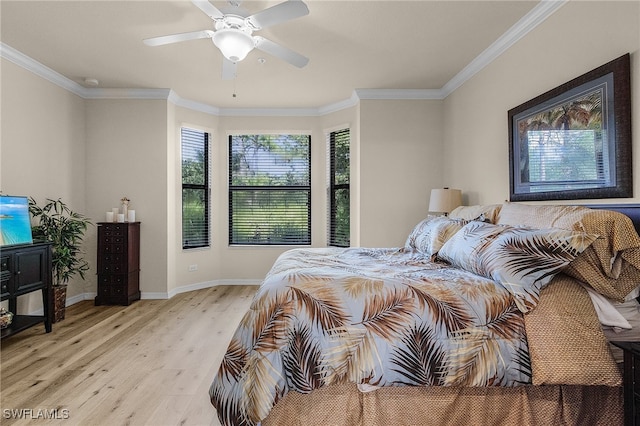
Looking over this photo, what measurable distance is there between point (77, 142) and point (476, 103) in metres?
4.71

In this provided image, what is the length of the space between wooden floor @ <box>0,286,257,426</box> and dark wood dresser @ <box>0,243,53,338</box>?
0.16 m

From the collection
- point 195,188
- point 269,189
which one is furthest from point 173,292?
point 269,189

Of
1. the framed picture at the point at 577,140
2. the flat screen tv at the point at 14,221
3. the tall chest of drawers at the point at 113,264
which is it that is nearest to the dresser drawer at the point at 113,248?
the tall chest of drawers at the point at 113,264

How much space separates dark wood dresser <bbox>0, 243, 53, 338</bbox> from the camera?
113 inches

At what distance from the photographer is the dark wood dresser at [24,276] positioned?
9.44 feet

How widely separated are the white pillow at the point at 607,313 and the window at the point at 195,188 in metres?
4.63

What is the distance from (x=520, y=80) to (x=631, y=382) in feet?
7.84

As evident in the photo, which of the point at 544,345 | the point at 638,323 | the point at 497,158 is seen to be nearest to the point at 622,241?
the point at 638,323

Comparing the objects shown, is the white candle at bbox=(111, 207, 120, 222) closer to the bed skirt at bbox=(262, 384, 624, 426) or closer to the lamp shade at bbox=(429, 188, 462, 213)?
the bed skirt at bbox=(262, 384, 624, 426)

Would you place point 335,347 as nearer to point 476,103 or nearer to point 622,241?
point 622,241

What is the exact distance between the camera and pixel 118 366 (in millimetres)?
2576

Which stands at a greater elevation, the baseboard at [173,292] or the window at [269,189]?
the window at [269,189]

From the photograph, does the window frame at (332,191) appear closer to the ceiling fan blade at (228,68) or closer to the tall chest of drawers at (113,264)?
the ceiling fan blade at (228,68)

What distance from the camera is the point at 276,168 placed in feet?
18.0
